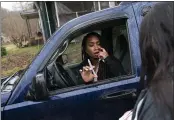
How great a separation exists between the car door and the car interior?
0.44 ft

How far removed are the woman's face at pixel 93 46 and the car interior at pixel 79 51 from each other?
0.25 ft

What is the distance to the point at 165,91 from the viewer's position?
117cm

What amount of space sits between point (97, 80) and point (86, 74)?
11cm

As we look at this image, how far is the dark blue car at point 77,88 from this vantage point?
8.31 feet

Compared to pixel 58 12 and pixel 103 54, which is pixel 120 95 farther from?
pixel 58 12

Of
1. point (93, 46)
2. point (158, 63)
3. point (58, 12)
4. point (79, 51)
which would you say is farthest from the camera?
point (58, 12)

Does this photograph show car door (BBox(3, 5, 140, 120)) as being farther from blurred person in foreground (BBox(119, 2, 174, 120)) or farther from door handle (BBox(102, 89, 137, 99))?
blurred person in foreground (BBox(119, 2, 174, 120))

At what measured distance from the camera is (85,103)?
2545 millimetres

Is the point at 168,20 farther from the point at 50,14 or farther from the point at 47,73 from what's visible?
the point at 50,14

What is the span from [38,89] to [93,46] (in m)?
0.85

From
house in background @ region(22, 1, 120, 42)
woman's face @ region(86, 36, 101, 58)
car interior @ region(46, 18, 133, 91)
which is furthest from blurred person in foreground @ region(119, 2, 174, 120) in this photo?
house in background @ region(22, 1, 120, 42)

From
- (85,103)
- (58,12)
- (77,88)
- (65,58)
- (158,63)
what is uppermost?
(58,12)

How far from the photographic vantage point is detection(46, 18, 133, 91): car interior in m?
2.70

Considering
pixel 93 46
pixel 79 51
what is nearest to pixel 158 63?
pixel 93 46
